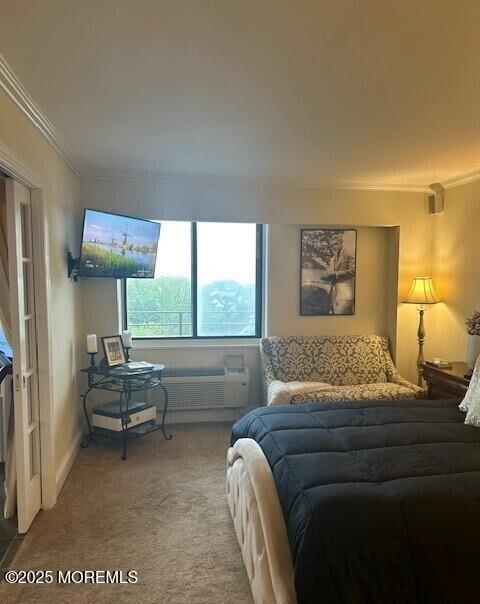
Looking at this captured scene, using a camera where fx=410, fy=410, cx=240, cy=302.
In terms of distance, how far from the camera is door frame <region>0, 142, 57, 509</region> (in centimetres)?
263

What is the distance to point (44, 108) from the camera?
7.81ft

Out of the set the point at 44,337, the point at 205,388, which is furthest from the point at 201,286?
the point at 44,337

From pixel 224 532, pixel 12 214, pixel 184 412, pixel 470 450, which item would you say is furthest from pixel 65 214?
pixel 470 450

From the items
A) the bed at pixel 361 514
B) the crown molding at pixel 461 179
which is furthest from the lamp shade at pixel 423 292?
the bed at pixel 361 514

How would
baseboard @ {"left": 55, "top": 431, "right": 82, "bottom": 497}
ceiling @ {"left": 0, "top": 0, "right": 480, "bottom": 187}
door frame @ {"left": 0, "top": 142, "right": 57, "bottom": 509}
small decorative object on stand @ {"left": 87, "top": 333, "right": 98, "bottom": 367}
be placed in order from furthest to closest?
small decorative object on stand @ {"left": 87, "top": 333, "right": 98, "bottom": 367} → baseboard @ {"left": 55, "top": 431, "right": 82, "bottom": 497} → door frame @ {"left": 0, "top": 142, "right": 57, "bottom": 509} → ceiling @ {"left": 0, "top": 0, "right": 480, "bottom": 187}

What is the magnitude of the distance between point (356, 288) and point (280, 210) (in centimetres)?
123

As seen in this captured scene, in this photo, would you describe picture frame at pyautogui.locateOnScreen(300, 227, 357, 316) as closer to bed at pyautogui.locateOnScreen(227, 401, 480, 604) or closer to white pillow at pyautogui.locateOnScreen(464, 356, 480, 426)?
white pillow at pyautogui.locateOnScreen(464, 356, 480, 426)

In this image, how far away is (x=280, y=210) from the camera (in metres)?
4.24

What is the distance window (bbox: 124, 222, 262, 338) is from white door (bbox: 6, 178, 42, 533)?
68.8 inches

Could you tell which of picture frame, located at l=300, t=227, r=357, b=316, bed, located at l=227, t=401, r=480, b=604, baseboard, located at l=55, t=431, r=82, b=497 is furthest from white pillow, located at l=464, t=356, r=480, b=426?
baseboard, located at l=55, t=431, r=82, b=497

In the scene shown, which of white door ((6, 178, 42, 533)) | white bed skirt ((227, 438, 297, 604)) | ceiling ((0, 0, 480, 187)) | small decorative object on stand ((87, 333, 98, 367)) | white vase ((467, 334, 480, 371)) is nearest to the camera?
ceiling ((0, 0, 480, 187))

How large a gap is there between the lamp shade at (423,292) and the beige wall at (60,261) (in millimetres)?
3320

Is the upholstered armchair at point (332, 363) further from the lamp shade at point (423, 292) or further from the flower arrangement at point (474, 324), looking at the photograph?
the flower arrangement at point (474, 324)

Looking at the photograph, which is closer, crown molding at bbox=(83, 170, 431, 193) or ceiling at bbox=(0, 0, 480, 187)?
ceiling at bbox=(0, 0, 480, 187)
